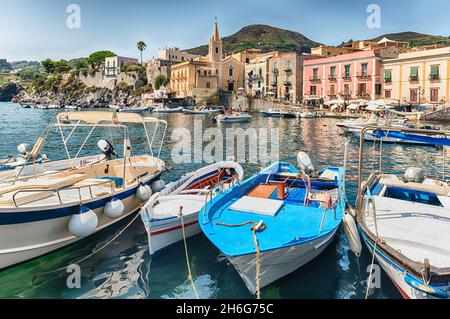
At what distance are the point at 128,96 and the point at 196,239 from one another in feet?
311

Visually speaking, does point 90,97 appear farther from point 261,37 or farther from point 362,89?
point 261,37

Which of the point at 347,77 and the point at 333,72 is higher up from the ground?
the point at 333,72

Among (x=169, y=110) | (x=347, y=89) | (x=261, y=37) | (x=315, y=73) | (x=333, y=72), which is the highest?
(x=261, y=37)

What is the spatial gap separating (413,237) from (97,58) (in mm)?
128076

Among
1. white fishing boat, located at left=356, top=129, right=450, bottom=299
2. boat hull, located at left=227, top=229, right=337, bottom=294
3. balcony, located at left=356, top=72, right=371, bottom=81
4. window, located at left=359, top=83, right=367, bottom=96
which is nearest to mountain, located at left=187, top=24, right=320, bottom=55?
Result: balcony, located at left=356, top=72, right=371, bottom=81

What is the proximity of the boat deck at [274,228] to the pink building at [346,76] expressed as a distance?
4966 centimetres

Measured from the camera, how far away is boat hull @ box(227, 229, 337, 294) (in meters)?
6.30

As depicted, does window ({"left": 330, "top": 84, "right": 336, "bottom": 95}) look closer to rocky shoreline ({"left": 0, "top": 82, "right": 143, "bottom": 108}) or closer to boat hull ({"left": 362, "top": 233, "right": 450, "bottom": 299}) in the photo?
rocky shoreline ({"left": 0, "top": 82, "right": 143, "bottom": 108})

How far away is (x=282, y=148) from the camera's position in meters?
27.2

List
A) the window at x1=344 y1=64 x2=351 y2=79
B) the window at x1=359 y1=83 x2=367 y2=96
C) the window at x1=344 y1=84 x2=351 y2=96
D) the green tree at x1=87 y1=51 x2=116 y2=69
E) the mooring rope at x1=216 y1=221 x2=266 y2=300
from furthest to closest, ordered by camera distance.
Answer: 1. the green tree at x1=87 y1=51 x2=116 y2=69
2. the window at x1=344 y1=84 x2=351 y2=96
3. the window at x1=344 y1=64 x2=351 y2=79
4. the window at x1=359 y1=83 x2=367 y2=96
5. the mooring rope at x1=216 y1=221 x2=266 y2=300

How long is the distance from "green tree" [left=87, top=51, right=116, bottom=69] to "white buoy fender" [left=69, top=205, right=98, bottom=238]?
11531 centimetres

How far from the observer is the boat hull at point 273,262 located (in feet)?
20.7

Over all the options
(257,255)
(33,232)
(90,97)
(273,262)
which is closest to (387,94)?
(273,262)

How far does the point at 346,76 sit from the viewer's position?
56.2 m
